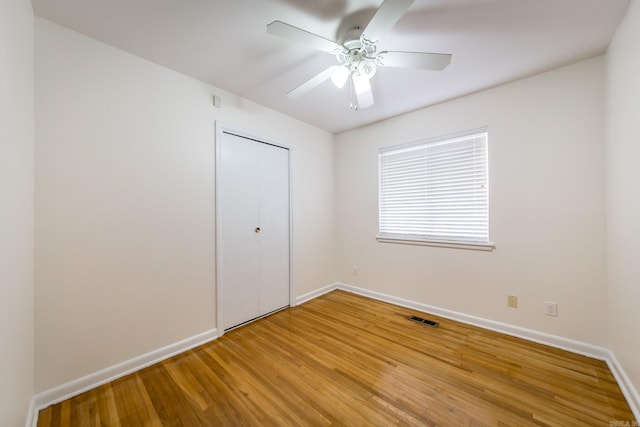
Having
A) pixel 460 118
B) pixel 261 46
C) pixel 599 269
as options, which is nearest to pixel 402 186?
pixel 460 118

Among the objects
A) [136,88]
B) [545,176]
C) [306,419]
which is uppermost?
[136,88]

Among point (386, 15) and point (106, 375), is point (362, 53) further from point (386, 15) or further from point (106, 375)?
point (106, 375)

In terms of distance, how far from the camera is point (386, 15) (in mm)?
1191

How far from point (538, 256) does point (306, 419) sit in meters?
2.32

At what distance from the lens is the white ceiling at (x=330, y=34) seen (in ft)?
4.64

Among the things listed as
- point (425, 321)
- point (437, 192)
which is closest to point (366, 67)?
point (437, 192)

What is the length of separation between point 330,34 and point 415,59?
1.98 feet

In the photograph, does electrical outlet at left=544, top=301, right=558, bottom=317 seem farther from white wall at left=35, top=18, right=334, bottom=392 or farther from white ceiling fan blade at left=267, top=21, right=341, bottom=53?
white wall at left=35, top=18, right=334, bottom=392

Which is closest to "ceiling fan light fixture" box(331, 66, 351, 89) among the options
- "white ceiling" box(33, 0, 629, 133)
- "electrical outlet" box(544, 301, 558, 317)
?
"white ceiling" box(33, 0, 629, 133)

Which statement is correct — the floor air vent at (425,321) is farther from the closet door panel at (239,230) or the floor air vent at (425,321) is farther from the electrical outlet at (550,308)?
the closet door panel at (239,230)

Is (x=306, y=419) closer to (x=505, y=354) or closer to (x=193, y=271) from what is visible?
(x=193, y=271)

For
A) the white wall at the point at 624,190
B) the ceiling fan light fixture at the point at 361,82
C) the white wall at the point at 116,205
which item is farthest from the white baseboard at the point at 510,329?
the ceiling fan light fixture at the point at 361,82

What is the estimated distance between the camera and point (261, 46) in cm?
175

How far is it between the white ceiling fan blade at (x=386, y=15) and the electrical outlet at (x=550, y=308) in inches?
101
